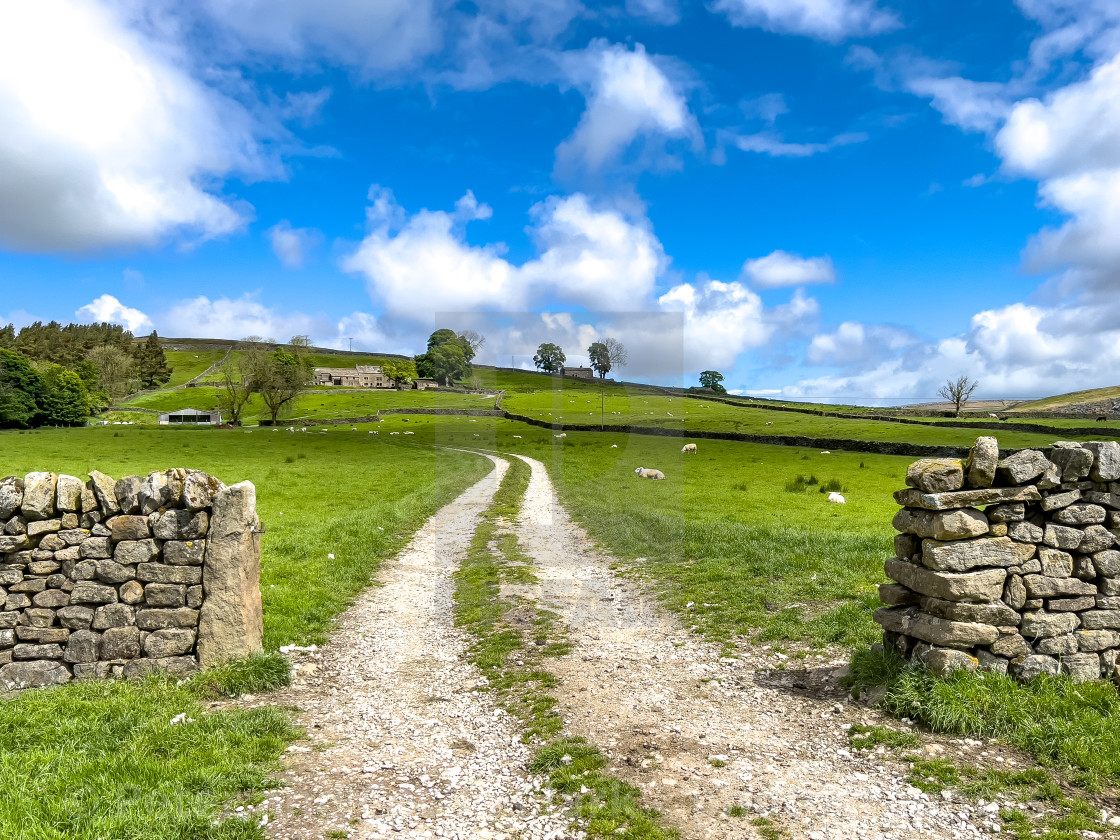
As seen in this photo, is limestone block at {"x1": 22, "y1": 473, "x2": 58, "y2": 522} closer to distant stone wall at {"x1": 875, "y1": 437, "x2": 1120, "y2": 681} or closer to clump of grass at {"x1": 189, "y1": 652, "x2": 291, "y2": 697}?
clump of grass at {"x1": 189, "y1": 652, "x2": 291, "y2": 697}

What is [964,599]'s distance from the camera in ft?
27.1

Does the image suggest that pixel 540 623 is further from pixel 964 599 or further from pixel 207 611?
pixel 964 599

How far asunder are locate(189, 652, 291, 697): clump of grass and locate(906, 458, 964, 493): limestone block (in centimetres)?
1005

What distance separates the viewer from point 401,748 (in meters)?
7.64

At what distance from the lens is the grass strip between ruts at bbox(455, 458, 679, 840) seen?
20.1 ft

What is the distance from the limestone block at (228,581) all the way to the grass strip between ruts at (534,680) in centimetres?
402

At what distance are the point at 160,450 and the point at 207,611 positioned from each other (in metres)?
54.7

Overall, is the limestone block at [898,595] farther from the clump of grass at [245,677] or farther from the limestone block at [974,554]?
the clump of grass at [245,677]

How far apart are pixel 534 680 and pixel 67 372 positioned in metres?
133

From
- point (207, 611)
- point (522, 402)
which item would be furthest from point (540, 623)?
point (522, 402)

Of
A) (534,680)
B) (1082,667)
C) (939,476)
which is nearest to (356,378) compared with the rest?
(534,680)

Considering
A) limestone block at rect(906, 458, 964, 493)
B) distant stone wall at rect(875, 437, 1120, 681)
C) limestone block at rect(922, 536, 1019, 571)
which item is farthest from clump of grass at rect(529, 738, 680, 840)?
limestone block at rect(906, 458, 964, 493)

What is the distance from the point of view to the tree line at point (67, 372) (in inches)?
3484

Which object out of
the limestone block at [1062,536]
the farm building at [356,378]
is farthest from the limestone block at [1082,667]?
the farm building at [356,378]
